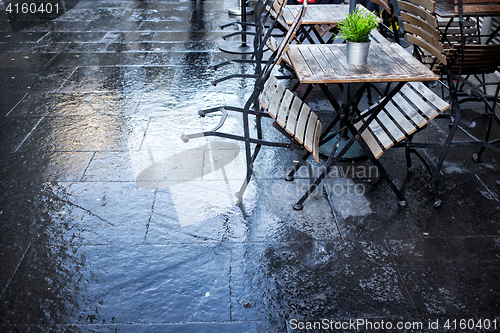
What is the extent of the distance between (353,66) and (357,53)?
89 millimetres

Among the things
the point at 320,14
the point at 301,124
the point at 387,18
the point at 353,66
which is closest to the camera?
the point at 353,66

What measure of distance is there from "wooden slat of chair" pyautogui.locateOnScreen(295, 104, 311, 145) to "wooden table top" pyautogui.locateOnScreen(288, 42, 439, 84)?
37 cm

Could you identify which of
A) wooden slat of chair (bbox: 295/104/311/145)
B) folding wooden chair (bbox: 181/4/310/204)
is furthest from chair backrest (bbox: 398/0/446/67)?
wooden slat of chair (bbox: 295/104/311/145)

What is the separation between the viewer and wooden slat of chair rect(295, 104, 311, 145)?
2.58m

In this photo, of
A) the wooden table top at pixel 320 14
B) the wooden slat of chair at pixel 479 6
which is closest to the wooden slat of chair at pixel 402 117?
the wooden slat of chair at pixel 479 6

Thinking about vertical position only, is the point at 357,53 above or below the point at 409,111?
above

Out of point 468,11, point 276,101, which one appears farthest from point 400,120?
point 468,11

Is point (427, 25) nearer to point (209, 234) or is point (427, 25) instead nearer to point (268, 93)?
point (268, 93)

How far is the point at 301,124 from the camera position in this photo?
9.02 ft

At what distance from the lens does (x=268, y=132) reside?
3822mm

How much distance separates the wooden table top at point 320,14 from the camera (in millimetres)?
3770

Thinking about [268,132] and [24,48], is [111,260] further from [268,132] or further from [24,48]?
[24,48]

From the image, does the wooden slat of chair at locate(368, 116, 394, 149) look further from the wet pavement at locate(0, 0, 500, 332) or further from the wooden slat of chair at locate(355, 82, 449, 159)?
the wet pavement at locate(0, 0, 500, 332)

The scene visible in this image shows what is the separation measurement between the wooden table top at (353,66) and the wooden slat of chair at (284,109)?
297 millimetres
